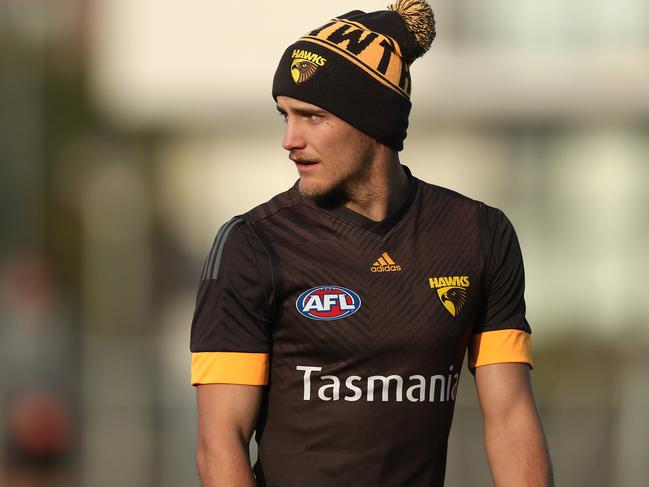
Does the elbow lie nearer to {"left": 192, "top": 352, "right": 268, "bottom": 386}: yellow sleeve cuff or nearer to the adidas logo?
{"left": 192, "top": 352, "right": 268, "bottom": 386}: yellow sleeve cuff

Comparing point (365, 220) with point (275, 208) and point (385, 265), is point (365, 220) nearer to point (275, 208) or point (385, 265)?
point (385, 265)

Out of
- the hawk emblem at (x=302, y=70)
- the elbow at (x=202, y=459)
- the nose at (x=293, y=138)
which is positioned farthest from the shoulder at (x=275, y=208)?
the elbow at (x=202, y=459)

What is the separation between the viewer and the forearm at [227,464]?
4.77 m

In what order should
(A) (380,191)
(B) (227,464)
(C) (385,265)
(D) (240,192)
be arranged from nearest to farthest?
(B) (227,464), (C) (385,265), (A) (380,191), (D) (240,192)

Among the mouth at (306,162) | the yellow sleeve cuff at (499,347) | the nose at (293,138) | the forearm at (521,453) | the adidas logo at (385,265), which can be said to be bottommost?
the forearm at (521,453)

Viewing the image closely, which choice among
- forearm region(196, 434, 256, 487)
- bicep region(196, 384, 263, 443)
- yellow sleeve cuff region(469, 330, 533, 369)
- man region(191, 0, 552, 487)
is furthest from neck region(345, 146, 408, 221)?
forearm region(196, 434, 256, 487)

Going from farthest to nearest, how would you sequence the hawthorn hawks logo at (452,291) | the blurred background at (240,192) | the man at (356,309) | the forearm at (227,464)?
the blurred background at (240,192) < the hawthorn hawks logo at (452,291) < the man at (356,309) < the forearm at (227,464)

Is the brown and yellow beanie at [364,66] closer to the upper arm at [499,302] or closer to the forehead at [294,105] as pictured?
the forehead at [294,105]

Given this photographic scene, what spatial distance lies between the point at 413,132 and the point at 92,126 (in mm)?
10030

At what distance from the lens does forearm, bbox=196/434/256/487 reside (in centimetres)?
477

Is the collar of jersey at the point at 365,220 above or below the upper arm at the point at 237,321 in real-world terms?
above

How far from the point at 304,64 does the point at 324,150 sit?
319 millimetres

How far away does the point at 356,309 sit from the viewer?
16.1ft

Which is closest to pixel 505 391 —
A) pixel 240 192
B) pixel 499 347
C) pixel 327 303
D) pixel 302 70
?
pixel 499 347
